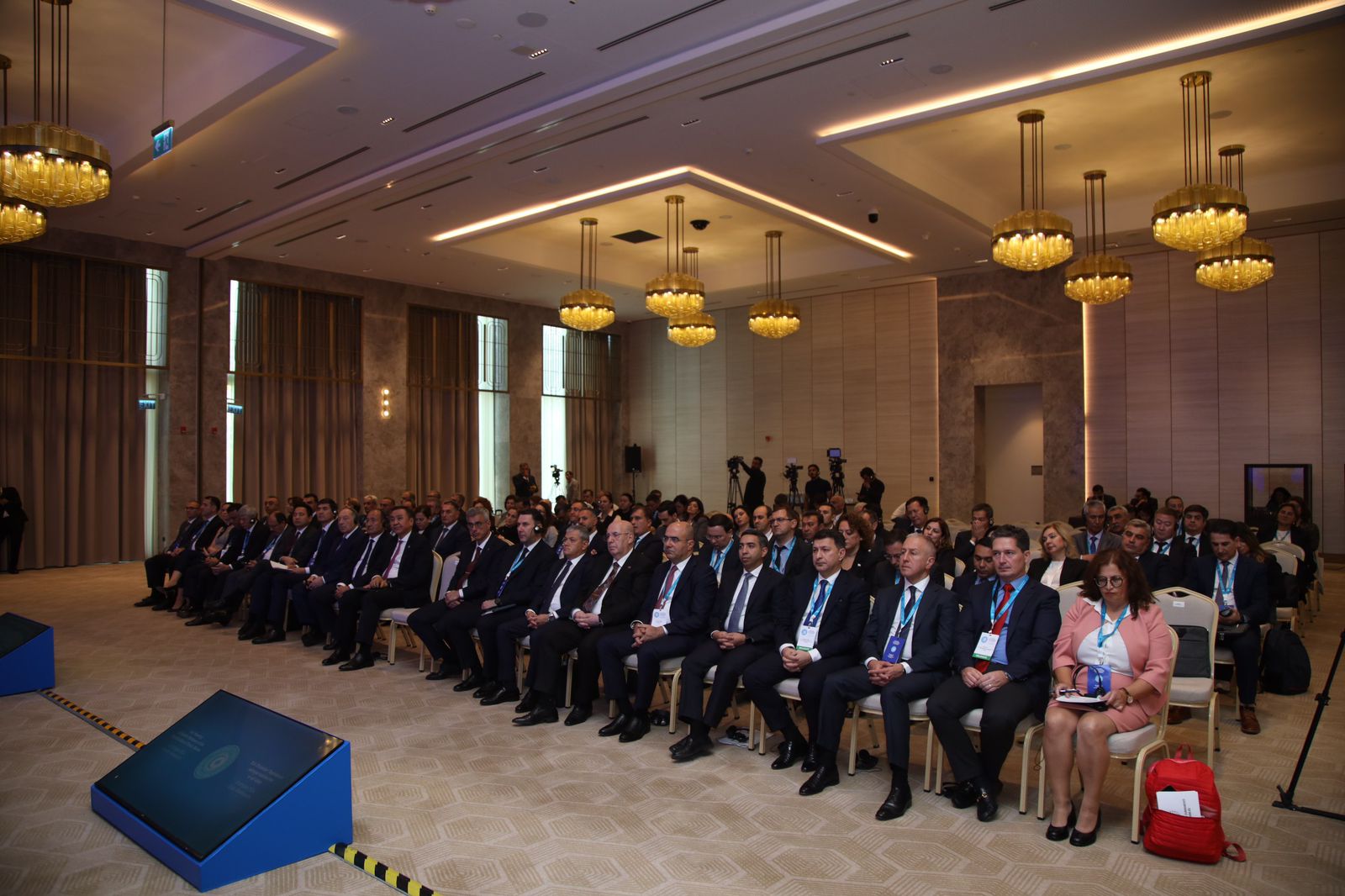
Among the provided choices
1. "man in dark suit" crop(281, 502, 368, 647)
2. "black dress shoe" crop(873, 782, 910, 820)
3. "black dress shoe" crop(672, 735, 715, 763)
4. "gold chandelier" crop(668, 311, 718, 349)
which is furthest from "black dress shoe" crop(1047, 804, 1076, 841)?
"gold chandelier" crop(668, 311, 718, 349)

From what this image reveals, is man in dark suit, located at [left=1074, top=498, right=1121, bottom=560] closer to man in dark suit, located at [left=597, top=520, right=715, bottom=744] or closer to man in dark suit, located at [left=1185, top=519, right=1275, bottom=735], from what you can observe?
man in dark suit, located at [left=1185, top=519, right=1275, bottom=735]

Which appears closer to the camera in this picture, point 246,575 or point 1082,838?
point 1082,838

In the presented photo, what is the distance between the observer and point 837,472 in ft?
53.6

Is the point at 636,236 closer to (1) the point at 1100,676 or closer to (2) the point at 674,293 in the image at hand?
(2) the point at 674,293

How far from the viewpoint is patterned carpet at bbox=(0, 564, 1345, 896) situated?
3406 millimetres

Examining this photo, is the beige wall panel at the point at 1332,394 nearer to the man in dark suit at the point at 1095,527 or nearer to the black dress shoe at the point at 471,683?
the man in dark suit at the point at 1095,527

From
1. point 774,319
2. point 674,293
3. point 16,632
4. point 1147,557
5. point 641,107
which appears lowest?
point 16,632

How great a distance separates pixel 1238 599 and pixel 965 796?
2940 millimetres

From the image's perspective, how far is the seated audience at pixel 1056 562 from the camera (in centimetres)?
594

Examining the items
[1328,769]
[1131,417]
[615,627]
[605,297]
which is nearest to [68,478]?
[605,297]

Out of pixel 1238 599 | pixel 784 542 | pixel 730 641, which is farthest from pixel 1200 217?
pixel 730 641

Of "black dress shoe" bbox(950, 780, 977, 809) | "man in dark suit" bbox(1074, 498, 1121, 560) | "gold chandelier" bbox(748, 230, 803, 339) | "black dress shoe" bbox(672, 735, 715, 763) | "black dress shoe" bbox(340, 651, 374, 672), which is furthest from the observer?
"gold chandelier" bbox(748, 230, 803, 339)

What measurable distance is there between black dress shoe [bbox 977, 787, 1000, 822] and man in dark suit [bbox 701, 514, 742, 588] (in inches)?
80.9

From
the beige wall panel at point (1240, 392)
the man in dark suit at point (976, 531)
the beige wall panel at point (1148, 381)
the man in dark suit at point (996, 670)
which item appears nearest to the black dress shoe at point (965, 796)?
the man in dark suit at point (996, 670)
